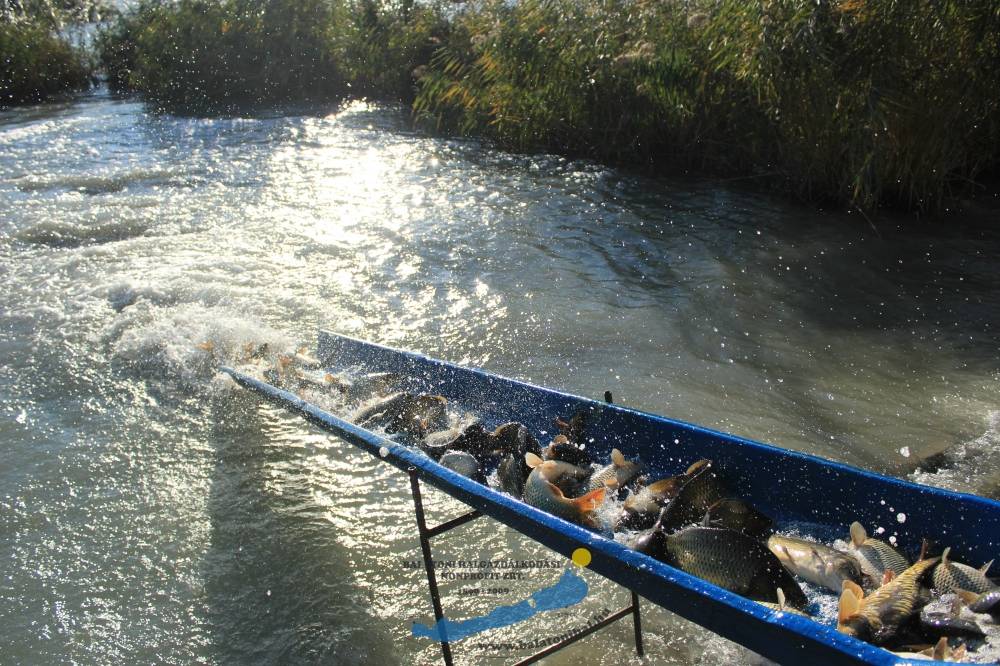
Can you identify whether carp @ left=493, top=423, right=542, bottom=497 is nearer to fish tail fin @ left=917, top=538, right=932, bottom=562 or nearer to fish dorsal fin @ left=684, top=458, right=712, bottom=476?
fish dorsal fin @ left=684, top=458, right=712, bottom=476

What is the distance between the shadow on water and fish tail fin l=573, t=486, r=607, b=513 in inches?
47.2

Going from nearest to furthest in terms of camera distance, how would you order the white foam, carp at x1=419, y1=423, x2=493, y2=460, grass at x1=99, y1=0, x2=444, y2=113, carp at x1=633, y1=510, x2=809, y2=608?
carp at x1=633, y1=510, x2=809, y2=608 < carp at x1=419, y1=423, x2=493, y2=460 < the white foam < grass at x1=99, y1=0, x2=444, y2=113

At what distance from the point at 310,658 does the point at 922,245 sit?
756 cm

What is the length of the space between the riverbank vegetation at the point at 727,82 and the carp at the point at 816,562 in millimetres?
6115

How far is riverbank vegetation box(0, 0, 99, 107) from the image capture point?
1791 cm

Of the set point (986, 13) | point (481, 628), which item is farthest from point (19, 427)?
point (986, 13)

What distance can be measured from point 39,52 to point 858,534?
67.8 feet

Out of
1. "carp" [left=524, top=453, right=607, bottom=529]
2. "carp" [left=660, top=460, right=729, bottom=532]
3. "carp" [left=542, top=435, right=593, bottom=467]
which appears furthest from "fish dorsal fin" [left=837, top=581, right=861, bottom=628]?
"carp" [left=542, top=435, right=593, bottom=467]

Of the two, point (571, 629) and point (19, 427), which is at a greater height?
point (19, 427)

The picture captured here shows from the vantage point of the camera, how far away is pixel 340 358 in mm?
6055

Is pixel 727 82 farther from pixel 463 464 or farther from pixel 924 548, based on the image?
pixel 924 548

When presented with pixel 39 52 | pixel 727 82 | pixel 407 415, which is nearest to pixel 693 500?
pixel 407 415

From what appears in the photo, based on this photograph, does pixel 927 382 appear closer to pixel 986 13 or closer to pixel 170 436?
pixel 986 13

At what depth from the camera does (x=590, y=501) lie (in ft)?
11.5
